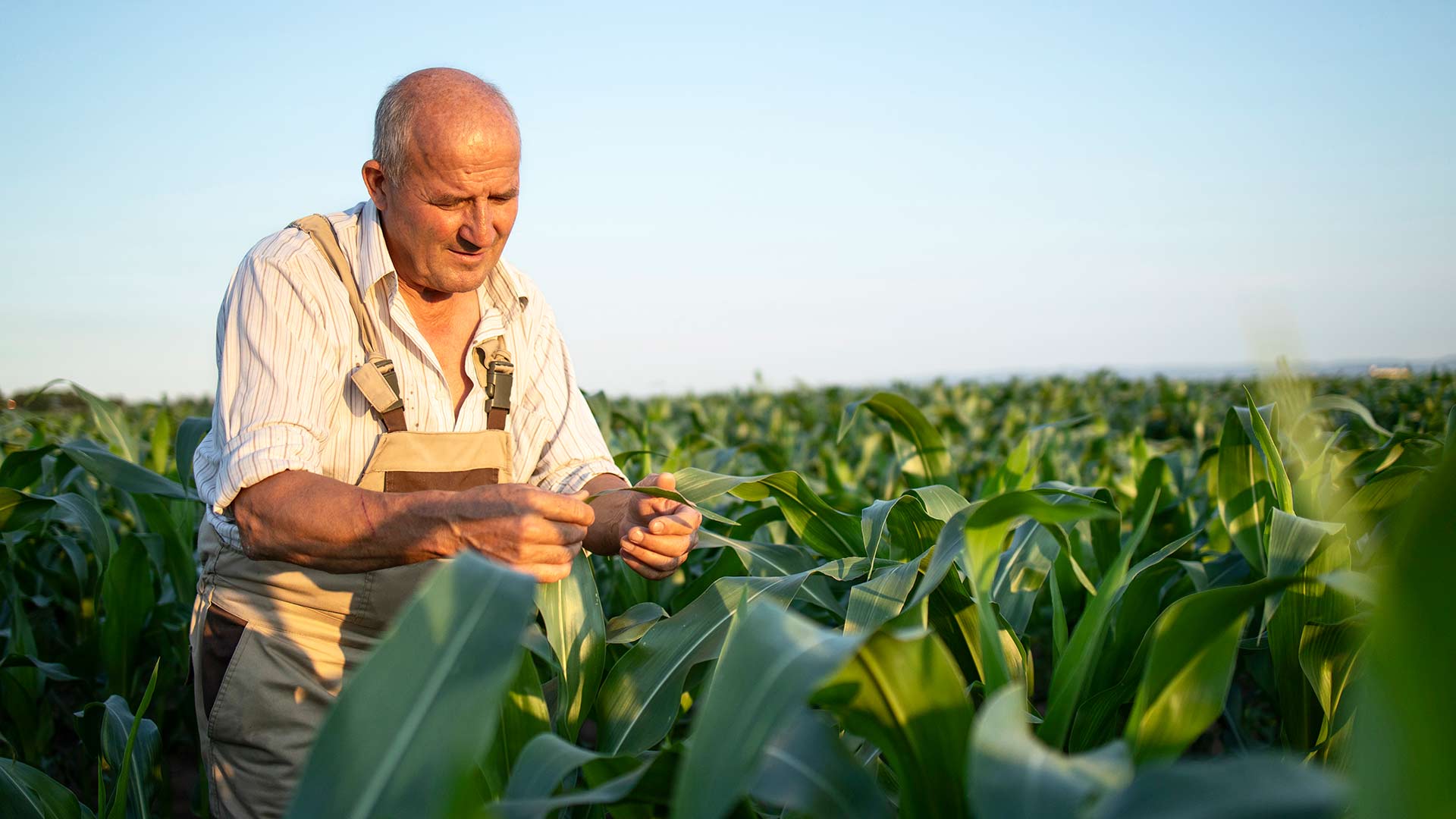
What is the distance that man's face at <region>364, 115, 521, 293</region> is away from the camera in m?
1.75

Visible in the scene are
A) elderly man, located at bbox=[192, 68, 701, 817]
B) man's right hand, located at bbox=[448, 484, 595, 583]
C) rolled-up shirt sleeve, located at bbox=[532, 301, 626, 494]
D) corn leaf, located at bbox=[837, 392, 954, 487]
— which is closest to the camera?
man's right hand, located at bbox=[448, 484, 595, 583]

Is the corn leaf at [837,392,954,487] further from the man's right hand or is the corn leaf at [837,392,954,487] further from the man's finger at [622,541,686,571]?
the man's right hand

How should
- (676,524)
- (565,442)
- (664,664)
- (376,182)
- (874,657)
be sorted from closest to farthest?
(874,657)
(664,664)
(676,524)
(376,182)
(565,442)

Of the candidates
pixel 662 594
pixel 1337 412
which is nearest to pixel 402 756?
pixel 662 594

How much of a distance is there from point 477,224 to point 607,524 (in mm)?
615

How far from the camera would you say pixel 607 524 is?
1.79m

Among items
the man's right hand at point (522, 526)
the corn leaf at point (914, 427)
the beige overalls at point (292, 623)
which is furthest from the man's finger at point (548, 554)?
the corn leaf at point (914, 427)

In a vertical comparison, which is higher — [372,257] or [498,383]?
[372,257]

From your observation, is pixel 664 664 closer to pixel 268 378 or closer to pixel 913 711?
pixel 913 711

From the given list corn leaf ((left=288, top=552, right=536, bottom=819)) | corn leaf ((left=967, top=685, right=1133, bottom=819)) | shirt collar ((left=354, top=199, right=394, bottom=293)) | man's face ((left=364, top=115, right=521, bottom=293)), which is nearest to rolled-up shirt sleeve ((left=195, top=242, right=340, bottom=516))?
shirt collar ((left=354, top=199, right=394, bottom=293))

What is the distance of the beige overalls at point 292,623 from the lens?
5.63ft

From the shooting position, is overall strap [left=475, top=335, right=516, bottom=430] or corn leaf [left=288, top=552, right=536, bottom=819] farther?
overall strap [left=475, top=335, right=516, bottom=430]

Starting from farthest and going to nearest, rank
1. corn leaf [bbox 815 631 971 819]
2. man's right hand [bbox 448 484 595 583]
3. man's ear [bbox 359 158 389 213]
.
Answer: man's ear [bbox 359 158 389 213], man's right hand [bbox 448 484 595 583], corn leaf [bbox 815 631 971 819]

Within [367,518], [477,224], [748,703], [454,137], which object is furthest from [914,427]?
[748,703]
